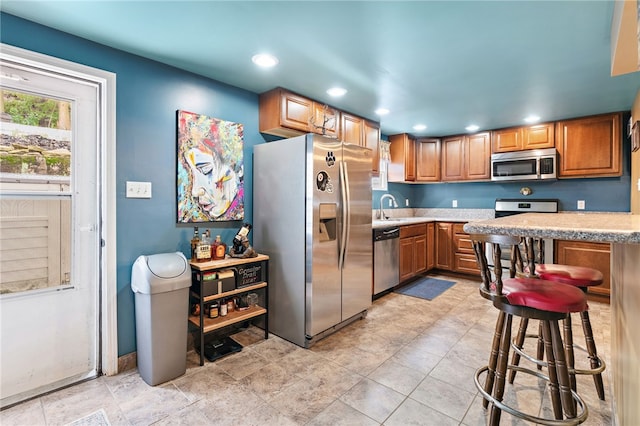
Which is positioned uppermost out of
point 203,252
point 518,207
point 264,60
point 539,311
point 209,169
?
point 264,60

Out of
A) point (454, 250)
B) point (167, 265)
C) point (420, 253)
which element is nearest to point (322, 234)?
point (167, 265)

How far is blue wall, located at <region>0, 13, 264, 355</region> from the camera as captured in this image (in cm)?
210

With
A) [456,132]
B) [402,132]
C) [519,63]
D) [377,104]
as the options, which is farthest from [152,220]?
[456,132]

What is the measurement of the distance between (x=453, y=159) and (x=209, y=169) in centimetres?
382

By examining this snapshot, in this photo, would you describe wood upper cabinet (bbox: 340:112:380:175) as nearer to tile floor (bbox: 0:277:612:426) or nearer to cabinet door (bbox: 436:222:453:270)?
cabinet door (bbox: 436:222:453:270)

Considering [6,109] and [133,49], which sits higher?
[133,49]

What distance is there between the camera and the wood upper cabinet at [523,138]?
4.04 metres

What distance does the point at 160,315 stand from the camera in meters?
1.97

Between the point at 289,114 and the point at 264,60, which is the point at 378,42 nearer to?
the point at 264,60

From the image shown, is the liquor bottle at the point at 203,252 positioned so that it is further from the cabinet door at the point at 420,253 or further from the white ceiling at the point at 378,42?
the cabinet door at the point at 420,253

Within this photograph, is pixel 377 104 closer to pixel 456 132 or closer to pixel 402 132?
pixel 402 132

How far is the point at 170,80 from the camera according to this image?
7.80 feet

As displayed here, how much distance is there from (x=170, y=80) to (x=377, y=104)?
6.56 ft

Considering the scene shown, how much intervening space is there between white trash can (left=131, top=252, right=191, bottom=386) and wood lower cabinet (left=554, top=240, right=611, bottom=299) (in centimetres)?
411
